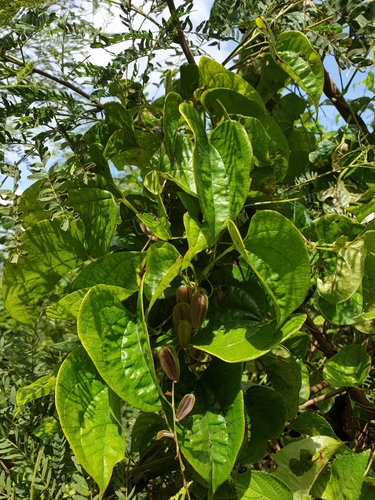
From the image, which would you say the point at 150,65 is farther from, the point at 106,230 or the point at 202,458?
the point at 202,458

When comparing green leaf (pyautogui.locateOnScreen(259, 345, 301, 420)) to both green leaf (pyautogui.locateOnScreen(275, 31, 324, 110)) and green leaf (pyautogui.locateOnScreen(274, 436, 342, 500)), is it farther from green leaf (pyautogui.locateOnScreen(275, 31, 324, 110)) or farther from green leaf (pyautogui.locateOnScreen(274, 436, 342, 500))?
green leaf (pyautogui.locateOnScreen(275, 31, 324, 110))

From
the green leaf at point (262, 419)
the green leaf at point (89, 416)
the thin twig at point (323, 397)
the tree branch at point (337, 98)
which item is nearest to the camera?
the green leaf at point (89, 416)

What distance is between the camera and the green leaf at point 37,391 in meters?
0.49

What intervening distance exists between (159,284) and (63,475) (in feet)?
0.83

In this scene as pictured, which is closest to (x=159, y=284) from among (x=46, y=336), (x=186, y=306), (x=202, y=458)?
(x=186, y=306)

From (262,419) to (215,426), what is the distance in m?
0.10

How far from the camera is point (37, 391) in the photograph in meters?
0.49

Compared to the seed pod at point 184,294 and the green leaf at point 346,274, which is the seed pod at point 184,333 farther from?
the green leaf at point 346,274

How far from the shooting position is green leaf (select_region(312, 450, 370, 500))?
51 cm

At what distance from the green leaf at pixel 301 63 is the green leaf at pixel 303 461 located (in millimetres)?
370

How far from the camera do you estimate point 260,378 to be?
31.1 inches

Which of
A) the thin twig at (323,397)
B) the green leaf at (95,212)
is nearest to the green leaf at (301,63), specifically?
the green leaf at (95,212)

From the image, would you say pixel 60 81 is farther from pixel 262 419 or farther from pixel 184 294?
pixel 262 419

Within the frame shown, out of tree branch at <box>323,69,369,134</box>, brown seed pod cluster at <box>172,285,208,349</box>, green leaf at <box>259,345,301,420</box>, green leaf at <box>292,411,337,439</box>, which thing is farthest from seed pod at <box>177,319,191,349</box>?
tree branch at <box>323,69,369,134</box>
